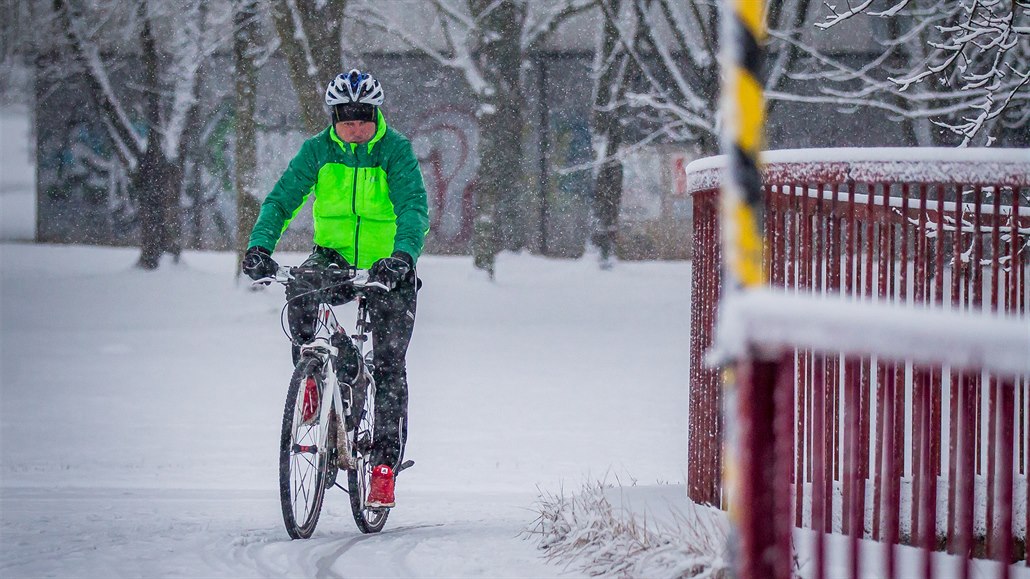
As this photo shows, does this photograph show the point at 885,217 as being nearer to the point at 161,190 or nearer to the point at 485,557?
the point at 485,557

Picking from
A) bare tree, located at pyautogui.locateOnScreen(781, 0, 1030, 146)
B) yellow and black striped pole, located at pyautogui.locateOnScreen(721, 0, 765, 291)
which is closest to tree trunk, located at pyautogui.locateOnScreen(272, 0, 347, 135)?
bare tree, located at pyautogui.locateOnScreen(781, 0, 1030, 146)

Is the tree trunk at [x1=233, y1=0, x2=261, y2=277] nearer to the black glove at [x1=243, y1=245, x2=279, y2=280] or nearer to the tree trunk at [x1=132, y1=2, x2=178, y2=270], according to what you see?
the tree trunk at [x1=132, y1=2, x2=178, y2=270]

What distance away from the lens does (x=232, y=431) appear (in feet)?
29.1

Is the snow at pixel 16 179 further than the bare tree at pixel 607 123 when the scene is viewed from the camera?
Yes

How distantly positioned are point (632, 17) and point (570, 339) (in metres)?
8.23

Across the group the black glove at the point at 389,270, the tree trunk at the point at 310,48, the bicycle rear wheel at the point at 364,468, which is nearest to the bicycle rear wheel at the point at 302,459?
the bicycle rear wheel at the point at 364,468

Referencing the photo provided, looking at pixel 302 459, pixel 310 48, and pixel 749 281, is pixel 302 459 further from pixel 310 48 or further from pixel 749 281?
pixel 310 48

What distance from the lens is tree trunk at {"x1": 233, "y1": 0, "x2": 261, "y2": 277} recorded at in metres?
17.7

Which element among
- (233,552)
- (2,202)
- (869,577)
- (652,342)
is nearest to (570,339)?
(652,342)

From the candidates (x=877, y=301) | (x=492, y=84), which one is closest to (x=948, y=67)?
(x=492, y=84)

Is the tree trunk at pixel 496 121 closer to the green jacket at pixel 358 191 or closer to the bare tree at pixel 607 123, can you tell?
the bare tree at pixel 607 123

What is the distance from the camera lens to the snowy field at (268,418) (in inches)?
184

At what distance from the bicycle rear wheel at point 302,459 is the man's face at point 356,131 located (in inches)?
37.6

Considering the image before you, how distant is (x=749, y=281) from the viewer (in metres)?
1.91
